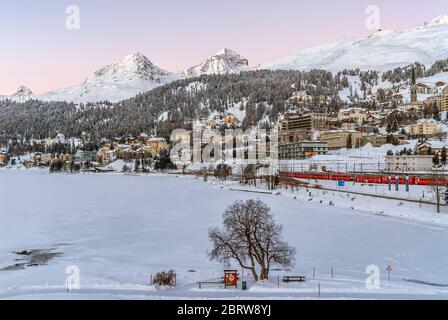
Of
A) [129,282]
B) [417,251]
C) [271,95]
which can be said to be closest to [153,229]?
[129,282]

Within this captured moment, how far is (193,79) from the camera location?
5792 inches

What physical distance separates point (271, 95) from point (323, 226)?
312 feet

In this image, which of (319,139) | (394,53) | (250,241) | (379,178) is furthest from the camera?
(394,53)

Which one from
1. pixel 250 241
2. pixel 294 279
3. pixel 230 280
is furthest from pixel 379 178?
pixel 230 280

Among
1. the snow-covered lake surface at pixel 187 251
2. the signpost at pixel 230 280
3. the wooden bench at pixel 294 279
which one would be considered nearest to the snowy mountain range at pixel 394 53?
the snow-covered lake surface at pixel 187 251

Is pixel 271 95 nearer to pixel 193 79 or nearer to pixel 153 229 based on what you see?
pixel 193 79

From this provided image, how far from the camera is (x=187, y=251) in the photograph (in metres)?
11.9

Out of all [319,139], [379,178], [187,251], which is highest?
[319,139]

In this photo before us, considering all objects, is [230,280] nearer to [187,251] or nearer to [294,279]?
[294,279]

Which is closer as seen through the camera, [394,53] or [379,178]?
[379,178]

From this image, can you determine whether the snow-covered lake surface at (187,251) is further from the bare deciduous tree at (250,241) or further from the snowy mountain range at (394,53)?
the snowy mountain range at (394,53)

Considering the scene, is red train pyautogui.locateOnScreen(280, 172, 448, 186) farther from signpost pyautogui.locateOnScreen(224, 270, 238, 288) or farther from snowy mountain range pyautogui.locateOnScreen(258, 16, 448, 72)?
snowy mountain range pyautogui.locateOnScreen(258, 16, 448, 72)

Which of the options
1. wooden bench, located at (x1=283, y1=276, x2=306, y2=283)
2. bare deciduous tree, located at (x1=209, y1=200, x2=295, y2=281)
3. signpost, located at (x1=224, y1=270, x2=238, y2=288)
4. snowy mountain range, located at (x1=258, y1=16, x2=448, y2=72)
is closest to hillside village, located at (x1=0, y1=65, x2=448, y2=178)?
bare deciduous tree, located at (x1=209, y1=200, x2=295, y2=281)

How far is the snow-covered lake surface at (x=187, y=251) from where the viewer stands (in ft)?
25.5
